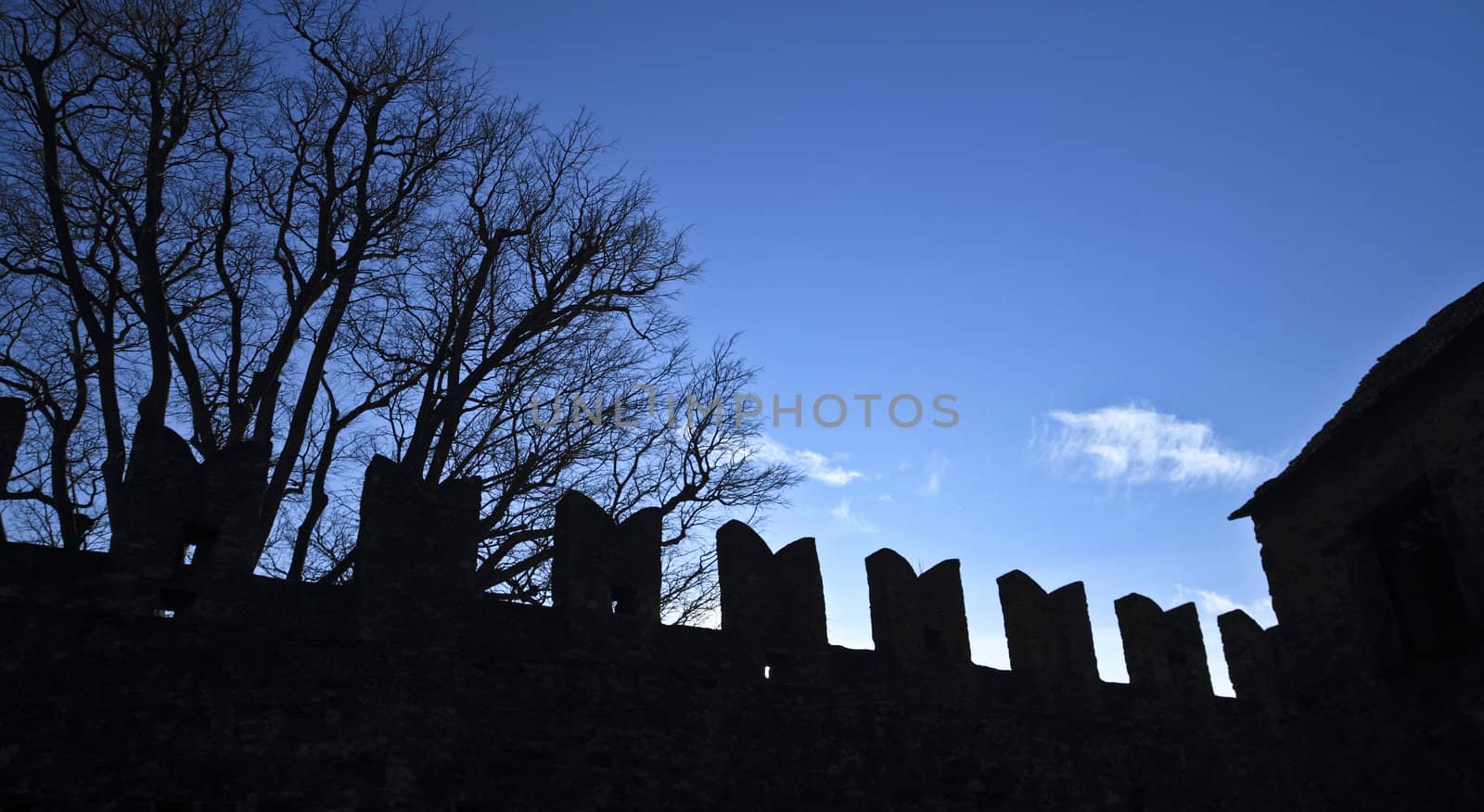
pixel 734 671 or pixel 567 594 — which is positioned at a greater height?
pixel 567 594

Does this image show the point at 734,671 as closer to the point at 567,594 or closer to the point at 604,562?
the point at 604,562

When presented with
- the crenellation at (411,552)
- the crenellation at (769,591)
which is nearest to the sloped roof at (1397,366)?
the crenellation at (769,591)

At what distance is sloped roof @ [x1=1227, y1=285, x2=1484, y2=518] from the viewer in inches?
340

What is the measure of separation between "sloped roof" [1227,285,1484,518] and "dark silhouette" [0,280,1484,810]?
0.18 ft

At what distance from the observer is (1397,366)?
962 centimetres

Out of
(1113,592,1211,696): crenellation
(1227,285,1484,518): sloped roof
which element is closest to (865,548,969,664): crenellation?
(1113,592,1211,696): crenellation

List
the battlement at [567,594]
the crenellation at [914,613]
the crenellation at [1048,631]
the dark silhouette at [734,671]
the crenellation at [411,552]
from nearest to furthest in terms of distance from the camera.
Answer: the dark silhouette at [734,671]
the battlement at [567,594]
the crenellation at [411,552]
the crenellation at [914,613]
the crenellation at [1048,631]

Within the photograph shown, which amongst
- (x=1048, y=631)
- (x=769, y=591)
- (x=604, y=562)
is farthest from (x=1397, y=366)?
(x=604, y=562)

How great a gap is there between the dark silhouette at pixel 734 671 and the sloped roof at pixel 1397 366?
6 centimetres

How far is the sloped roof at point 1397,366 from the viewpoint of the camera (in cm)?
862

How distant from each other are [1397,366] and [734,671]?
253 inches

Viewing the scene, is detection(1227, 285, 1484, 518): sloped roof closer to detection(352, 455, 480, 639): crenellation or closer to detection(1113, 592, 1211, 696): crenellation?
detection(1113, 592, 1211, 696): crenellation

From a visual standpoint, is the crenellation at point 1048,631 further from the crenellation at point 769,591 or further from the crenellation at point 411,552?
the crenellation at point 411,552

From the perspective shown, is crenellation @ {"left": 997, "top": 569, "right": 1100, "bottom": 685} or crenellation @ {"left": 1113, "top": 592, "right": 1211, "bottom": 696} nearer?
crenellation @ {"left": 997, "top": 569, "right": 1100, "bottom": 685}
